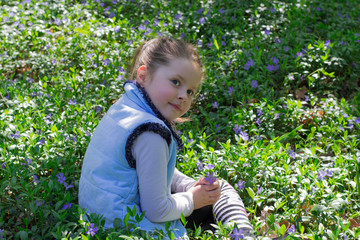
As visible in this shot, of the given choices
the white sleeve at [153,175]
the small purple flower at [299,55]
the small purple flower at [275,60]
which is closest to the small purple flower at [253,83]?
the small purple flower at [275,60]

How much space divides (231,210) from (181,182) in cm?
41

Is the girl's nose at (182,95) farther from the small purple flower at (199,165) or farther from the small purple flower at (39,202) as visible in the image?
the small purple flower at (39,202)

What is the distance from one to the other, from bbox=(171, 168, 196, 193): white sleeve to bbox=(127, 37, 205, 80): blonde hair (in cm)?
73

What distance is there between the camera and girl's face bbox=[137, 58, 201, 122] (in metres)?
2.35

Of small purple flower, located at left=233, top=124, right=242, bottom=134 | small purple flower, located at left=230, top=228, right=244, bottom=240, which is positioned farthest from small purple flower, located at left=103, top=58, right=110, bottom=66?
small purple flower, located at left=230, top=228, right=244, bottom=240

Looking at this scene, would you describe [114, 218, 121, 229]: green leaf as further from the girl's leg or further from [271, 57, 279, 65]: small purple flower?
[271, 57, 279, 65]: small purple flower

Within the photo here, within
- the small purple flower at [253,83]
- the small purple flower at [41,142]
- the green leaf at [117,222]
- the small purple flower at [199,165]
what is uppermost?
the small purple flower at [253,83]

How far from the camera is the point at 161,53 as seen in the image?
2428 mm

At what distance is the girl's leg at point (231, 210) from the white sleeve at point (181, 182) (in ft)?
0.69

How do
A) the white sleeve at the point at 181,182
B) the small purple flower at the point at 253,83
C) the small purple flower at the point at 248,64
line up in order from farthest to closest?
the small purple flower at the point at 248,64, the small purple flower at the point at 253,83, the white sleeve at the point at 181,182

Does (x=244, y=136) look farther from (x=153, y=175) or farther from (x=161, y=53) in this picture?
(x=153, y=175)

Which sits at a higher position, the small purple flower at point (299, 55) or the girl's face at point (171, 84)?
the girl's face at point (171, 84)

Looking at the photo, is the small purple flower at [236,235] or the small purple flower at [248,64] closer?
the small purple flower at [236,235]

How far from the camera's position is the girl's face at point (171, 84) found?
2.35 m
